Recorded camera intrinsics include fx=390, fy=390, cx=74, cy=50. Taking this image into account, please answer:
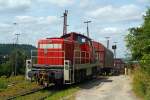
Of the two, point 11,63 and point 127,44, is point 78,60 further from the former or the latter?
point 11,63

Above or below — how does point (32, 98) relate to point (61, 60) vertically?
below

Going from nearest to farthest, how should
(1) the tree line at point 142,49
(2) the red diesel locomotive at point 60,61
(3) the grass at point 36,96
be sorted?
(1) the tree line at point 142,49
(3) the grass at point 36,96
(2) the red diesel locomotive at point 60,61

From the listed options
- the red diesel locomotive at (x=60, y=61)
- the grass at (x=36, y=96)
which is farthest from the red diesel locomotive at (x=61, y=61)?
the grass at (x=36, y=96)

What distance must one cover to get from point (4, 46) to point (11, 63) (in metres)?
25.2

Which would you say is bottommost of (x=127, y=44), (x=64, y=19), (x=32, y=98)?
(x=32, y=98)

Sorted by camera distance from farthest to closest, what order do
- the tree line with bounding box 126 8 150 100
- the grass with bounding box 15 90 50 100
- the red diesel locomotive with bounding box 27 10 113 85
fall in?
the red diesel locomotive with bounding box 27 10 113 85 → the grass with bounding box 15 90 50 100 → the tree line with bounding box 126 8 150 100

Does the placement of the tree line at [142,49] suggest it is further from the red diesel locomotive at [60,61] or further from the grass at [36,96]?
the grass at [36,96]

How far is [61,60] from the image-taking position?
23312 mm

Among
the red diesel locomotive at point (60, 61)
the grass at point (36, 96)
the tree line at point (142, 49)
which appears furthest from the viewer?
→ the red diesel locomotive at point (60, 61)

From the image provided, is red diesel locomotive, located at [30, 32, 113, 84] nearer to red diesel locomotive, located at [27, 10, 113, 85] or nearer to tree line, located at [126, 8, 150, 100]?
red diesel locomotive, located at [27, 10, 113, 85]

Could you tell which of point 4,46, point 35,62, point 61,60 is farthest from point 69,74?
point 4,46

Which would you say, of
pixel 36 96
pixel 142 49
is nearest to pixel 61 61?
pixel 36 96

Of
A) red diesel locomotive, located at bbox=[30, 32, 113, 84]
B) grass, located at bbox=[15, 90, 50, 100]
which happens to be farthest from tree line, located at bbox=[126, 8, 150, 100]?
grass, located at bbox=[15, 90, 50, 100]

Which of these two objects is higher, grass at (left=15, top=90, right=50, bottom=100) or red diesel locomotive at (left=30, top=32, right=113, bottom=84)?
red diesel locomotive at (left=30, top=32, right=113, bottom=84)
